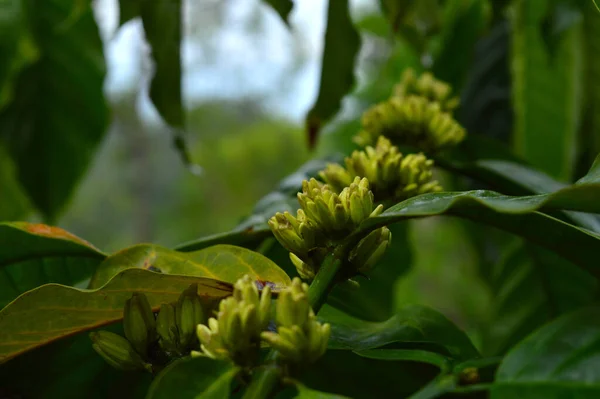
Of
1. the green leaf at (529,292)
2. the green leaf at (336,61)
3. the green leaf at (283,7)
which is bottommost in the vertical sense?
the green leaf at (529,292)

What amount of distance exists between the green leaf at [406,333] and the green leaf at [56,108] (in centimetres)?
56

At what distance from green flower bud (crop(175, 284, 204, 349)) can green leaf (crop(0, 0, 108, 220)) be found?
0.55 m

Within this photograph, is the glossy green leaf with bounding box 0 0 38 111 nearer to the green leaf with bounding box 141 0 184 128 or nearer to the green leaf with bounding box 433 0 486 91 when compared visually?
the green leaf with bounding box 141 0 184 128

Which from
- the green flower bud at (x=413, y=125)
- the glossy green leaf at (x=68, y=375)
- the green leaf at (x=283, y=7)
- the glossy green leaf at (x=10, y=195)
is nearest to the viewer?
the glossy green leaf at (x=68, y=375)

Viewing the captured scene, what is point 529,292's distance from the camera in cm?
69

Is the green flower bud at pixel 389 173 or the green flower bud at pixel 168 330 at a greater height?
the green flower bud at pixel 389 173

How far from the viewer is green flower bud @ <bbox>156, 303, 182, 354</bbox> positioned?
25 centimetres

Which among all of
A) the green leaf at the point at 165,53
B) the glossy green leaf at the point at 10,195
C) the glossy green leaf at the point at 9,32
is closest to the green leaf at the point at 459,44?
the green leaf at the point at 165,53

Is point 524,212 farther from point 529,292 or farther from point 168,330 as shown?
point 529,292

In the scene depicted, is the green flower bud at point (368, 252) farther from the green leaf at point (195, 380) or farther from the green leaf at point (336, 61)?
the green leaf at point (336, 61)

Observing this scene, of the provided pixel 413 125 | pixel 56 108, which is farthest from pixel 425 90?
pixel 56 108

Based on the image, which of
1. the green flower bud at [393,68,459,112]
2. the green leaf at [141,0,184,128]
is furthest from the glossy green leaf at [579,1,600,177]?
the green leaf at [141,0,184,128]

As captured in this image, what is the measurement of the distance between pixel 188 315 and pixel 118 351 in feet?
0.11

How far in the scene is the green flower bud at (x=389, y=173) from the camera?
0.33m
